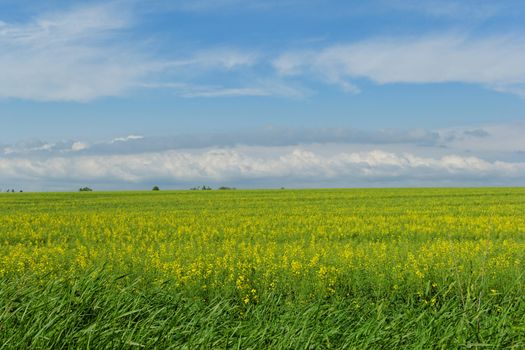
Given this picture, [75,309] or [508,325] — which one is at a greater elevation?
[75,309]

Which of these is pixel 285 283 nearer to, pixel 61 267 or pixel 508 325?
pixel 508 325

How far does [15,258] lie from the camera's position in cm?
1260

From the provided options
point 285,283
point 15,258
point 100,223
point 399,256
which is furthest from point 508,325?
point 100,223

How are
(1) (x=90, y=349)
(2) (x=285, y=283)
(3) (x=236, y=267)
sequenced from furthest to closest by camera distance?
1. (3) (x=236, y=267)
2. (2) (x=285, y=283)
3. (1) (x=90, y=349)

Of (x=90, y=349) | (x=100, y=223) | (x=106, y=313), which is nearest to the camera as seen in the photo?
(x=90, y=349)

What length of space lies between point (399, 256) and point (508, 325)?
15.7ft

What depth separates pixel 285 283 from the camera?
399 inches

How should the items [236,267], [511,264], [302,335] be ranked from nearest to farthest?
[302,335] < [236,267] < [511,264]

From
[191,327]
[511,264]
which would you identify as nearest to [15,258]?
[191,327]

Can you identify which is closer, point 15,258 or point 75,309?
point 75,309

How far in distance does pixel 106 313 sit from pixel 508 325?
5.04 meters

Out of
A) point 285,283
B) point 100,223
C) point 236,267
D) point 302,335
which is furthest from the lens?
point 100,223

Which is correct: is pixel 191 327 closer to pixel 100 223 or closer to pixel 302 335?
pixel 302 335

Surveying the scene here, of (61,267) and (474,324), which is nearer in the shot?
(474,324)
